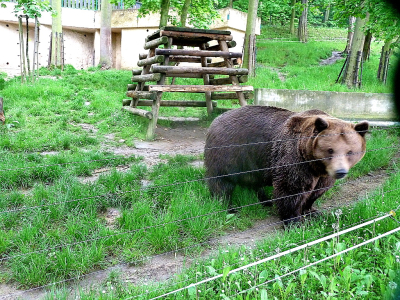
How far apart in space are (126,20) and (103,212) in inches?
794

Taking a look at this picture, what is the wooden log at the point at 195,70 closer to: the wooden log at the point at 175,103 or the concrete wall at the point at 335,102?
the concrete wall at the point at 335,102

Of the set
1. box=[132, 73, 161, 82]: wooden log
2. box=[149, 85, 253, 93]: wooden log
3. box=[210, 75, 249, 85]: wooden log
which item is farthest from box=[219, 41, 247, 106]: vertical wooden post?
box=[132, 73, 161, 82]: wooden log

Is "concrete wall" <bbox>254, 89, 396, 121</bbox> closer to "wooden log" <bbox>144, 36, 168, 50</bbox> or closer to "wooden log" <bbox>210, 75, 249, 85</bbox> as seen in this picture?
"wooden log" <bbox>210, 75, 249, 85</bbox>

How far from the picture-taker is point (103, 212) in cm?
453

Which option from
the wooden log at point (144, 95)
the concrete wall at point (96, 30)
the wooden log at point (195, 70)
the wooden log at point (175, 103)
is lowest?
the wooden log at point (175, 103)

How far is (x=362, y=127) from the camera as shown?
12.7 feet

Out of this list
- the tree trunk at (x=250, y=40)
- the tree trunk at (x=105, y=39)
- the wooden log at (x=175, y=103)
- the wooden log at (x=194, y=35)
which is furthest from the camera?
the tree trunk at (x=105, y=39)

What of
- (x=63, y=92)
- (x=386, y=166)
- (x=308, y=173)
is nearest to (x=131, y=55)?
(x=63, y=92)

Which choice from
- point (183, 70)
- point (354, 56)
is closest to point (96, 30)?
point (354, 56)

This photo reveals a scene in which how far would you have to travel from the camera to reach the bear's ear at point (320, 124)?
3.77 metres

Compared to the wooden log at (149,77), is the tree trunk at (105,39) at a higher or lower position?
higher

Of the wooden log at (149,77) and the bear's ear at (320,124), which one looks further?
the wooden log at (149,77)

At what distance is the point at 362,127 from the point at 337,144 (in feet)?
1.16

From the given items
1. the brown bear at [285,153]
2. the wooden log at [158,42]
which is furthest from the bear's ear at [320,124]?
the wooden log at [158,42]
